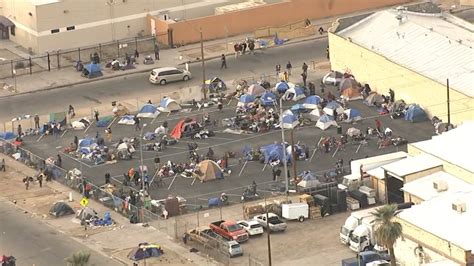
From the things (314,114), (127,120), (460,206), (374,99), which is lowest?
(460,206)

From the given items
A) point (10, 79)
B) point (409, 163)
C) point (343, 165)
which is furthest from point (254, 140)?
point (10, 79)

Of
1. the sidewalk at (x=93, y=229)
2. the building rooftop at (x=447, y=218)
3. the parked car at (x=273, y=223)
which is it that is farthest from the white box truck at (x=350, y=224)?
the sidewalk at (x=93, y=229)

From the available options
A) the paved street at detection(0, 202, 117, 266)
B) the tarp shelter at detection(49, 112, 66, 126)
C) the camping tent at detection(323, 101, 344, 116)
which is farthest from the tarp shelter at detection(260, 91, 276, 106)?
the paved street at detection(0, 202, 117, 266)

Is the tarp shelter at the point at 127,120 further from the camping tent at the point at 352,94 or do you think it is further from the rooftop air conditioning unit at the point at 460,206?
the rooftop air conditioning unit at the point at 460,206

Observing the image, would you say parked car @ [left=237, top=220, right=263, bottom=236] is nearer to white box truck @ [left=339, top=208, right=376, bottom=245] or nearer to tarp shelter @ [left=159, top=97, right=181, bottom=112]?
white box truck @ [left=339, top=208, right=376, bottom=245]

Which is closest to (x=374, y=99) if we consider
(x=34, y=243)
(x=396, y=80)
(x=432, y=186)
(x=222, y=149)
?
(x=396, y=80)

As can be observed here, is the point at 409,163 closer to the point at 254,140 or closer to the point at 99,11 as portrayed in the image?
the point at 254,140

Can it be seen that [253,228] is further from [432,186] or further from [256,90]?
[256,90]
